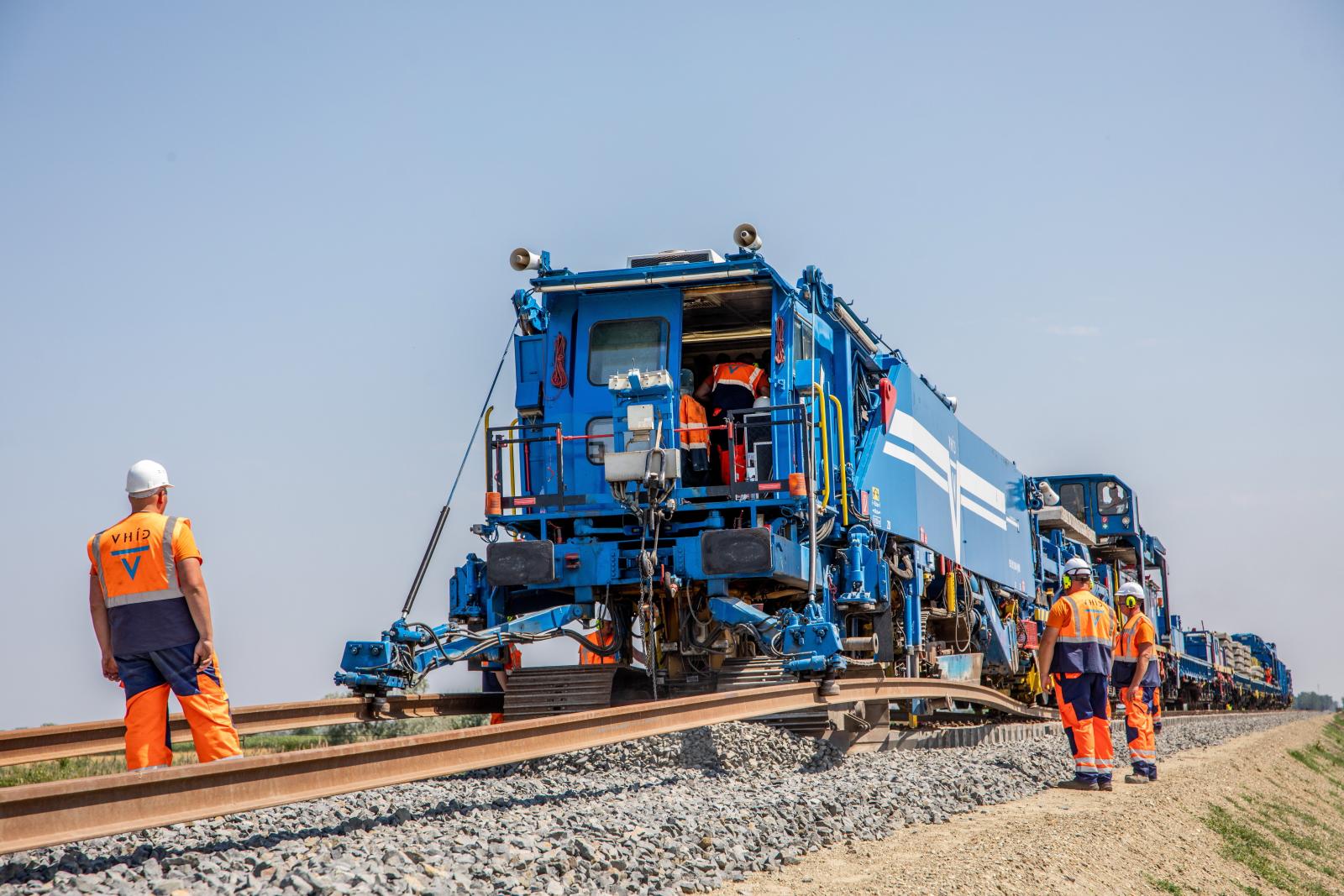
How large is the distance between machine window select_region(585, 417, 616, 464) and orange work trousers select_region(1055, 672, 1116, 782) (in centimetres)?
400

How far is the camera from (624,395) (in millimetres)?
10391

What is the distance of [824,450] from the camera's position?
36.0ft

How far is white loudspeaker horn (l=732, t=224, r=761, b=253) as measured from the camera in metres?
10.3

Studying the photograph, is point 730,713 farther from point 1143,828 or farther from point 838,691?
point 1143,828

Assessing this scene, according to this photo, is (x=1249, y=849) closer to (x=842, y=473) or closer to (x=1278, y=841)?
(x=1278, y=841)

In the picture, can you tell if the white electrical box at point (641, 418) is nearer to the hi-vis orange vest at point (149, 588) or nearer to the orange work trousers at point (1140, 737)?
the orange work trousers at point (1140, 737)

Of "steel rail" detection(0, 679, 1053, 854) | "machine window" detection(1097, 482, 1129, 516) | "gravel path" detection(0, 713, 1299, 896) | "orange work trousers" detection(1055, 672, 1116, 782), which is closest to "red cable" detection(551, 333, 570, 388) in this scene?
"gravel path" detection(0, 713, 1299, 896)

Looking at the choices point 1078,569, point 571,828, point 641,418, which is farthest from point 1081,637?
point 571,828

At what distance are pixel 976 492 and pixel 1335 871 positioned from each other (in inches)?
271

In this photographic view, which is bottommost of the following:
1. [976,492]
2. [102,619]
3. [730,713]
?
[730,713]

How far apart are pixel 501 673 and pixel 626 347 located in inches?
117

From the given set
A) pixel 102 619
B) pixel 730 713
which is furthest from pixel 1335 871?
pixel 102 619

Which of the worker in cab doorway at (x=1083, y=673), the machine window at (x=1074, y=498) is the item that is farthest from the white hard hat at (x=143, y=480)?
the machine window at (x=1074, y=498)

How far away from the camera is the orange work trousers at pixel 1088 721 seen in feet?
30.3
